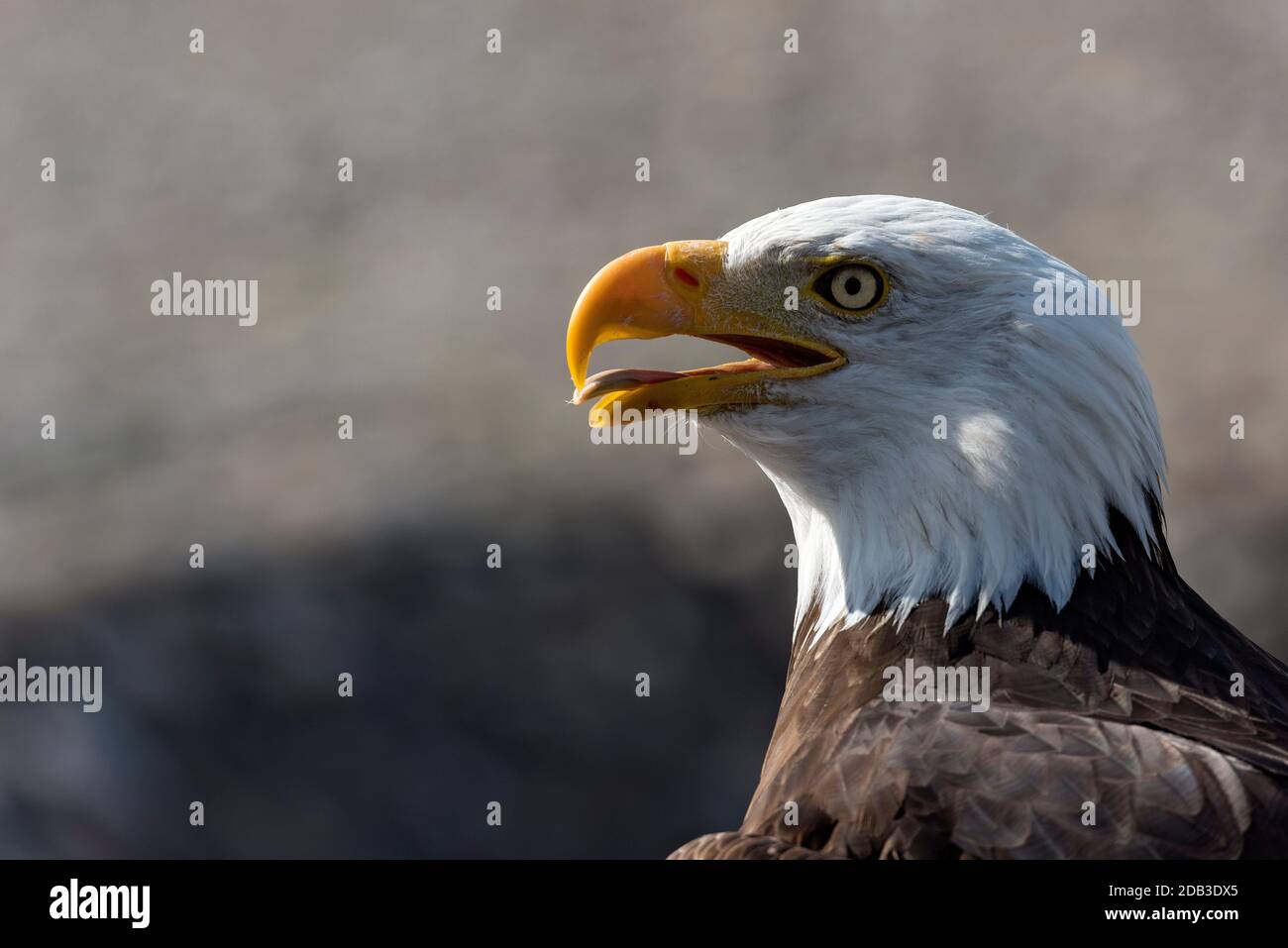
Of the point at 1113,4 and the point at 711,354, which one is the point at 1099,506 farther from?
the point at 1113,4

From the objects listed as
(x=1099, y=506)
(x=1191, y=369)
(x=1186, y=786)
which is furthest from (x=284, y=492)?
(x=1186, y=786)

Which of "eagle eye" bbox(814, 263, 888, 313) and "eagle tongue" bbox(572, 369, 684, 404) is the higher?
"eagle eye" bbox(814, 263, 888, 313)

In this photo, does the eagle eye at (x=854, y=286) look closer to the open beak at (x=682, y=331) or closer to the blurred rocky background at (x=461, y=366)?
the open beak at (x=682, y=331)

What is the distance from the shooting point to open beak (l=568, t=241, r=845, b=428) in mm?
3838

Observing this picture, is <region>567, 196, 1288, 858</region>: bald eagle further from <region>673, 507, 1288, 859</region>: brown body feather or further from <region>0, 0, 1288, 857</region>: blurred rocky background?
<region>0, 0, 1288, 857</region>: blurred rocky background

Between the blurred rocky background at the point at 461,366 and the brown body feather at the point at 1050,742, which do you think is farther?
the blurred rocky background at the point at 461,366

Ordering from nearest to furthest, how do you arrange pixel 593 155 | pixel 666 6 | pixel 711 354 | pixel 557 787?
pixel 557 787 < pixel 711 354 < pixel 593 155 < pixel 666 6

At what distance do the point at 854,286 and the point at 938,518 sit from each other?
0.58m

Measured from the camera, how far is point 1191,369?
9.26 meters

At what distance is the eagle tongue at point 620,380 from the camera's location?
12.6 ft

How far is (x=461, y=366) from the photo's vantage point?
927 cm

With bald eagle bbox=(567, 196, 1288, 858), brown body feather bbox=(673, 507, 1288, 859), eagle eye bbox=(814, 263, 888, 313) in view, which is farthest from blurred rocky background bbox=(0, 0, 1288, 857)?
eagle eye bbox=(814, 263, 888, 313)

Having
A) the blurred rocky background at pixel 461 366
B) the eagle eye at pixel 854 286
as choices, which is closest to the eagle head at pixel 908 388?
the eagle eye at pixel 854 286

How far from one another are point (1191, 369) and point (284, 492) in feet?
17.0
